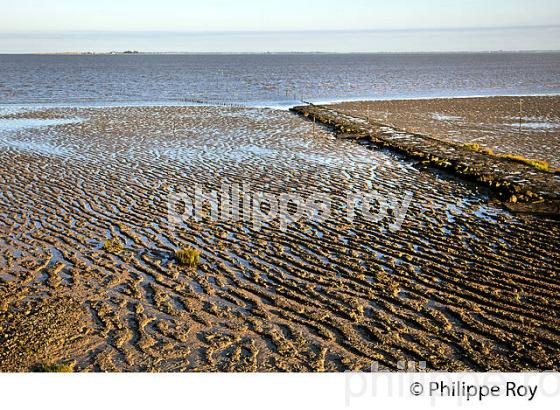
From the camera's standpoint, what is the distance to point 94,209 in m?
16.5

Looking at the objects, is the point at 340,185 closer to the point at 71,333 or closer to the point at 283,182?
the point at 283,182

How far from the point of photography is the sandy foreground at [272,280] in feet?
27.7

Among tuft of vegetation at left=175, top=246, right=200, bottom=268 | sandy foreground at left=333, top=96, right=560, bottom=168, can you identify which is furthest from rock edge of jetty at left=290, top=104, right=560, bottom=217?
tuft of vegetation at left=175, top=246, right=200, bottom=268

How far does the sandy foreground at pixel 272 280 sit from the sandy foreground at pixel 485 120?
10641 millimetres

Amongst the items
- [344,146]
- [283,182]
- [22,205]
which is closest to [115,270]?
[22,205]

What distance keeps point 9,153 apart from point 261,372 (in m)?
22.3

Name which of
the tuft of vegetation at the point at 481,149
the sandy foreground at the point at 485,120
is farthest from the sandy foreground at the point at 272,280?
the sandy foreground at the point at 485,120

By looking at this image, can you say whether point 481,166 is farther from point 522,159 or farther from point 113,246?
point 113,246

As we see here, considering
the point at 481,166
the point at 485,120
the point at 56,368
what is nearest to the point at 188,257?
the point at 56,368

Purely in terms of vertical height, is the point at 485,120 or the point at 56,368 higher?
the point at 485,120

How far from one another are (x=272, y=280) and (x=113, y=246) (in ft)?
13.3

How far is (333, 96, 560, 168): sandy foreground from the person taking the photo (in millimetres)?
29625

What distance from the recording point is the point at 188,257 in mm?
12047

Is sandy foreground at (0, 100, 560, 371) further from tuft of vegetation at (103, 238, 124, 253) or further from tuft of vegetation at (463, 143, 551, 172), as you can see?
tuft of vegetation at (463, 143, 551, 172)
